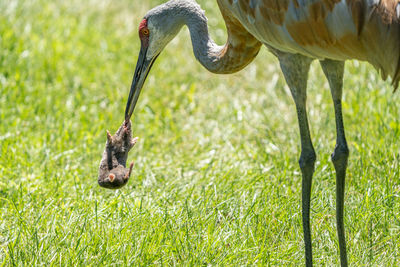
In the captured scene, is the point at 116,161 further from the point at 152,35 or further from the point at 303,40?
the point at 303,40

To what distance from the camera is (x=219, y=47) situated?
4953 mm

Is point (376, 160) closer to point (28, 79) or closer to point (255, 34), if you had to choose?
point (255, 34)

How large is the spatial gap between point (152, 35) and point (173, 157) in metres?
1.41

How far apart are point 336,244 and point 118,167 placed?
5.26 ft

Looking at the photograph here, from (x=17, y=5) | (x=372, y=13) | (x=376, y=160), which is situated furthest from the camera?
(x=17, y=5)

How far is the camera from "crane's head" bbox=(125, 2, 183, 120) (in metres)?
5.06

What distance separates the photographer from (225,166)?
5.74m

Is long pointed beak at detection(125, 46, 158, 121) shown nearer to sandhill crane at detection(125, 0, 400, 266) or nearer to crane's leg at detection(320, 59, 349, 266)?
sandhill crane at detection(125, 0, 400, 266)

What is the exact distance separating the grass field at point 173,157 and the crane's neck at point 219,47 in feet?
3.25

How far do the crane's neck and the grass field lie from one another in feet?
3.25

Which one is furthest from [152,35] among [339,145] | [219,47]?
[339,145]

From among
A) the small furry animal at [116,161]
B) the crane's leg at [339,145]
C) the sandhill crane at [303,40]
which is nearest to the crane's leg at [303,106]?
the sandhill crane at [303,40]

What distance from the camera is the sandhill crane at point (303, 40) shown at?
3750 mm

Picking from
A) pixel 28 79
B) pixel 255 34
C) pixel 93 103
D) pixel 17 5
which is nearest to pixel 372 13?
pixel 255 34
